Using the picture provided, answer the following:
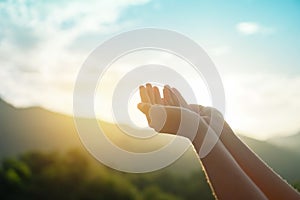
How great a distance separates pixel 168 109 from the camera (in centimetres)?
49

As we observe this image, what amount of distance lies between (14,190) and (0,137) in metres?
1.89

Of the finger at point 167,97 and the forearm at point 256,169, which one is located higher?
the finger at point 167,97

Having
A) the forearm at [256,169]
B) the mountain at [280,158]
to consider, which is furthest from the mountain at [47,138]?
the forearm at [256,169]

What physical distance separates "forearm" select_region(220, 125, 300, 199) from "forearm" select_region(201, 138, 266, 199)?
0.12 m

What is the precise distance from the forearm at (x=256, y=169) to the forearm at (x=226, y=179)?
12cm

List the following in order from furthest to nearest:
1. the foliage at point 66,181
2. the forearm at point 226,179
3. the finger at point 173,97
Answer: the foliage at point 66,181, the finger at point 173,97, the forearm at point 226,179

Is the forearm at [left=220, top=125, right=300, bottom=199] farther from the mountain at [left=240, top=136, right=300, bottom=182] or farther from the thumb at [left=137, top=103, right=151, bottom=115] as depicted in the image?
the mountain at [left=240, top=136, right=300, bottom=182]

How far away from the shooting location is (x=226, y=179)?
0.43 m

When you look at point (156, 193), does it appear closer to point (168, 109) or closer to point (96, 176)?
point (96, 176)

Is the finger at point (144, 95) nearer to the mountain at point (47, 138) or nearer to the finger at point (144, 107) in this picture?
the finger at point (144, 107)

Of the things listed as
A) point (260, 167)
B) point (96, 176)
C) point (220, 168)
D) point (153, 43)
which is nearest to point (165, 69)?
point (153, 43)

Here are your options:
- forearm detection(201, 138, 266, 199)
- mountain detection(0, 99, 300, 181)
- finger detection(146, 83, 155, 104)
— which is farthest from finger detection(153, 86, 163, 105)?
mountain detection(0, 99, 300, 181)

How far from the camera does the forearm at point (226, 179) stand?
43 centimetres

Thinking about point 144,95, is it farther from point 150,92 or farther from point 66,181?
point 66,181
